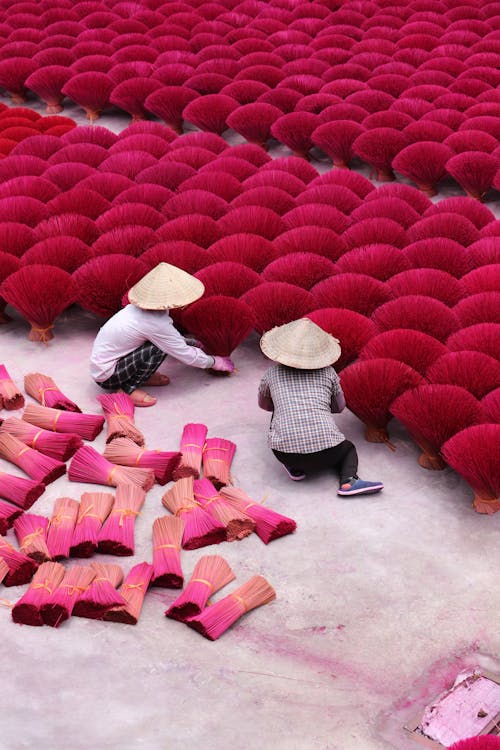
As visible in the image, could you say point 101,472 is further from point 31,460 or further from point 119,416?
point 119,416

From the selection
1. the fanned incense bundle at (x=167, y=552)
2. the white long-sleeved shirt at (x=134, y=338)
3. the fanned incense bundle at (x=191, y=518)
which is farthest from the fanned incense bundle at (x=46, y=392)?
the fanned incense bundle at (x=167, y=552)

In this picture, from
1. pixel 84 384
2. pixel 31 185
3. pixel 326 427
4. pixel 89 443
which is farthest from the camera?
pixel 31 185

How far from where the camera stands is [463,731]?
243 centimetres

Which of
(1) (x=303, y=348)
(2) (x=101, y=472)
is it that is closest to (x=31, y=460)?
(2) (x=101, y=472)

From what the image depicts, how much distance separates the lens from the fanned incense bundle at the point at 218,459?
3.32m

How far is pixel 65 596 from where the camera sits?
8.96 feet

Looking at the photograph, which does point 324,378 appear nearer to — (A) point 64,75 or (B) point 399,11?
(A) point 64,75

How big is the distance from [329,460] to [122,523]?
28.1 inches

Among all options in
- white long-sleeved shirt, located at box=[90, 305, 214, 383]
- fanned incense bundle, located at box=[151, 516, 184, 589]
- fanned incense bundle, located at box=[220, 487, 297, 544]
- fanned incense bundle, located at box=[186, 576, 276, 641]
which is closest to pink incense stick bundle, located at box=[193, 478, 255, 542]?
fanned incense bundle, located at box=[220, 487, 297, 544]

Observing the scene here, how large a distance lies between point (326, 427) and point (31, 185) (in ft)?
8.30

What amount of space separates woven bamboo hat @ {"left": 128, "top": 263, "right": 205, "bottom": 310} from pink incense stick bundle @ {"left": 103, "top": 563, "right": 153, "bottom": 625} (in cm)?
113

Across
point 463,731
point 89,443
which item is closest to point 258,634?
point 463,731

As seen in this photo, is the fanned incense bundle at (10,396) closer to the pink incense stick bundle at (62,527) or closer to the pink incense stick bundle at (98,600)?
the pink incense stick bundle at (62,527)

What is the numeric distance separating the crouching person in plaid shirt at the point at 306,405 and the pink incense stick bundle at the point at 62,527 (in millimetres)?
681
